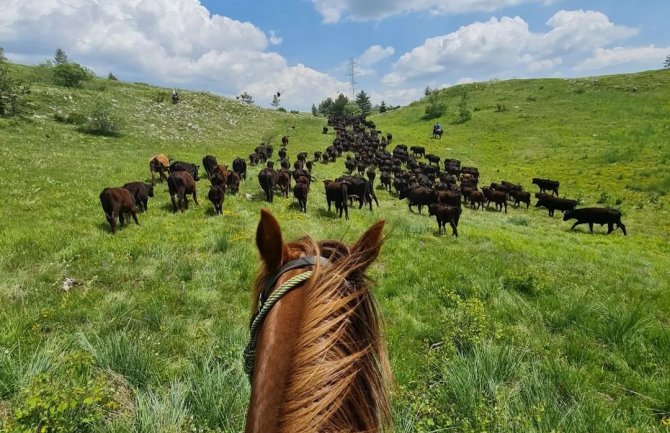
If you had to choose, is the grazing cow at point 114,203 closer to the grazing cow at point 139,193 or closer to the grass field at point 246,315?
the grass field at point 246,315

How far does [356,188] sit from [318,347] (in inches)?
687

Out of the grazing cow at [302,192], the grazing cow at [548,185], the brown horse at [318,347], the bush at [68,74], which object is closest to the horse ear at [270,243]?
the brown horse at [318,347]

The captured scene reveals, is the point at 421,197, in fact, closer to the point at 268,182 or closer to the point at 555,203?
the point at 268,182

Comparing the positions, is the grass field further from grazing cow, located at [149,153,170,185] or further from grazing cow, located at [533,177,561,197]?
grazing cow, located at [533,177,561,197]

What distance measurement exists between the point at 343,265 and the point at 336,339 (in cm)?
30

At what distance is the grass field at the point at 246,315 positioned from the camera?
3547 mm

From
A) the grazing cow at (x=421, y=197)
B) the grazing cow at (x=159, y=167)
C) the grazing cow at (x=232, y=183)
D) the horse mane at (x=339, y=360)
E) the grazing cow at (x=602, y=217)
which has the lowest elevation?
the grazing cow at (x=602, y=217)

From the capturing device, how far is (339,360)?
1312 millimetres

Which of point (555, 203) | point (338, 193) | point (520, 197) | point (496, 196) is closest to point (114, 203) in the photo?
point (338, 193)

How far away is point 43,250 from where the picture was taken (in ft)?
25.8

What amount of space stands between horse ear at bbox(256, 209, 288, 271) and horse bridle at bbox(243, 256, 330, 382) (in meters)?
0.05

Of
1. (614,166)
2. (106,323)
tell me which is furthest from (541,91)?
(106,323)

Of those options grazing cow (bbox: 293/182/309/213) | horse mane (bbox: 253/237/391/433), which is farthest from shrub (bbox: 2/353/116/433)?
grazing cow (bbox: 293/182/309/213)

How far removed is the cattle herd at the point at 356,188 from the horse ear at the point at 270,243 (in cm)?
1020
